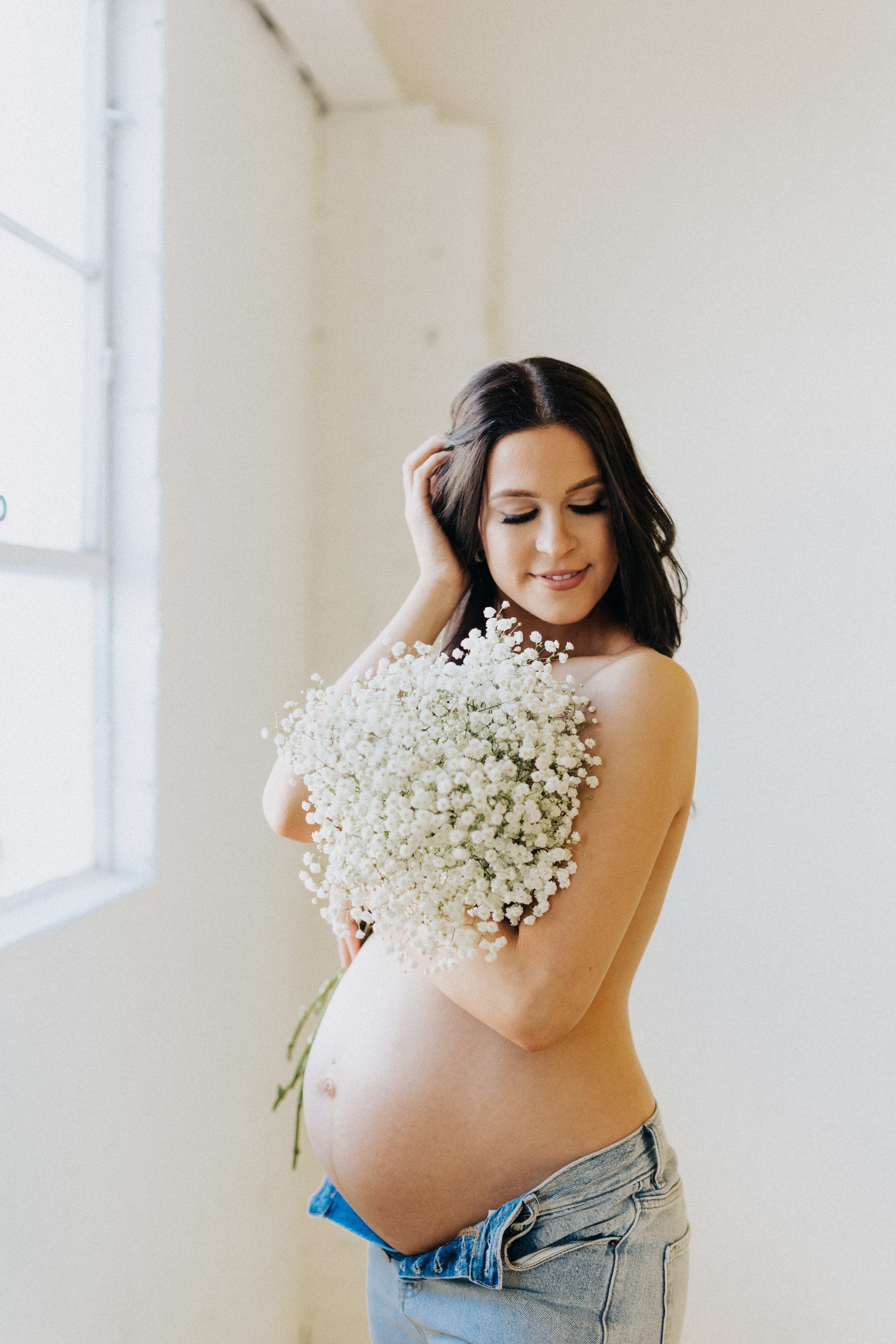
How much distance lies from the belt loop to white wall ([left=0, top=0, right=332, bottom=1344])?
0.78 metres

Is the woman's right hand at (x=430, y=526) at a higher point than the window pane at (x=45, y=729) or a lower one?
higher

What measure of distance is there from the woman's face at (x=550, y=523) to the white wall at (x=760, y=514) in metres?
1.28

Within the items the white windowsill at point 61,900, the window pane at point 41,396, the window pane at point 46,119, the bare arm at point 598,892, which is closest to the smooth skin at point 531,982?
the bare arm at point 598,892

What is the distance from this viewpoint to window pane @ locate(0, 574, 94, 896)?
1585 millimetres

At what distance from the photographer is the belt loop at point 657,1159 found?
3.90ft

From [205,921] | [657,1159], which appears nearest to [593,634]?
[657,1159]

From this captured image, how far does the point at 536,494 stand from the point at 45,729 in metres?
0.90

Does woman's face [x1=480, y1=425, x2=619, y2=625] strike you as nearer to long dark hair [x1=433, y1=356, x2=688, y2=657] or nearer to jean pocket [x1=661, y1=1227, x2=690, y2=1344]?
long dark hair [x1=433, y1=356, x2=688, y2=657]

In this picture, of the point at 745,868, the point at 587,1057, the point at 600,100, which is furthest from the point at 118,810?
the point at 600,100

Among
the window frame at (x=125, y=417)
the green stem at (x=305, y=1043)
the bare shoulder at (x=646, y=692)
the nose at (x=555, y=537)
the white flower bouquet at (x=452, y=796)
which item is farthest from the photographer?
the window frame at (x=125, y=417)

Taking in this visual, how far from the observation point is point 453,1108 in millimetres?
1142

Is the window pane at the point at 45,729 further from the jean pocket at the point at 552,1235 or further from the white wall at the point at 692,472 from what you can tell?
the jean pocket at the point at 552,1235

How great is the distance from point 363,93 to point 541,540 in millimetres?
1747

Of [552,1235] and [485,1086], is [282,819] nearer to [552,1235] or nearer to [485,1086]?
[485,1086]
